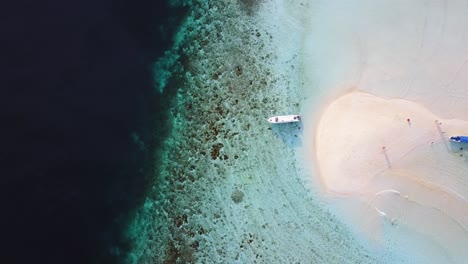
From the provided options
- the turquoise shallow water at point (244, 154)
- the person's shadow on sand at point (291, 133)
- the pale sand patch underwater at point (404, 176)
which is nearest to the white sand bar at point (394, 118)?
the pale sand patch underwater at point (404, 176)

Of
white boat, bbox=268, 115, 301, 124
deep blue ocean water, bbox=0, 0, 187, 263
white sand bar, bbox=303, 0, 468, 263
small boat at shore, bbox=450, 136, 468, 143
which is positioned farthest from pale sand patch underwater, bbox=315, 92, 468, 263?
deep blue ocean water, bbox=0, 0, 187, 263

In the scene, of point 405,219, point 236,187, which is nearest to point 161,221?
point 236,187

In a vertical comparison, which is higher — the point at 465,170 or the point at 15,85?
the point at 15,85

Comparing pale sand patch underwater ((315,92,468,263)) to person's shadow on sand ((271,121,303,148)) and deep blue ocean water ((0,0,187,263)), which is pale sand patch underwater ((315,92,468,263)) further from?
deep blue ocean water ((0,0,187,263))

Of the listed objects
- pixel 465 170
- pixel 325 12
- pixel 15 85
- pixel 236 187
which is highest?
pixel 325 12

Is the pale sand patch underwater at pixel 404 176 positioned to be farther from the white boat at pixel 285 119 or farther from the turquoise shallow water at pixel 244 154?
the white boat at pixel 285 119

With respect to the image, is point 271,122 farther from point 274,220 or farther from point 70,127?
point 70,127
